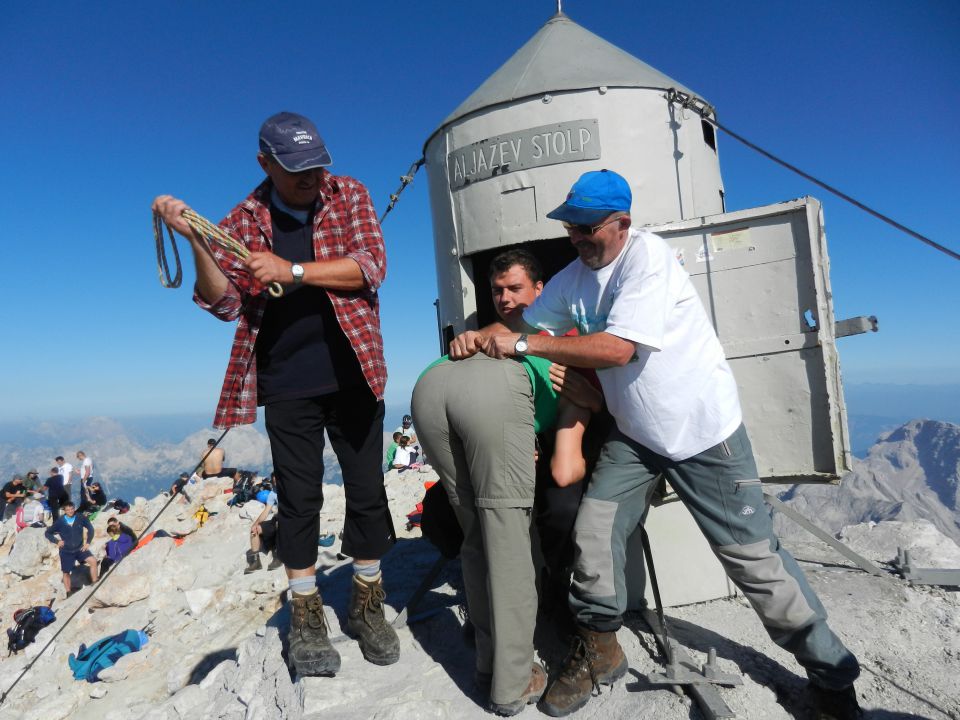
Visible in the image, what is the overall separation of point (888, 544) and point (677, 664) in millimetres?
4641

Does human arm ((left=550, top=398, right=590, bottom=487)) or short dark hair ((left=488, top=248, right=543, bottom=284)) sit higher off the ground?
short dark hair ((left=488, top=248, right=543, bottom=284))

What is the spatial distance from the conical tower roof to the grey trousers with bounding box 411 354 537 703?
223 cm

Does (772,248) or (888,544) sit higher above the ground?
(772,248)

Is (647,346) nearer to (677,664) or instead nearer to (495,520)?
(495,520)

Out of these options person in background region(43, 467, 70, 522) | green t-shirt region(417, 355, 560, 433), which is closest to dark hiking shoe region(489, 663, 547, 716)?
green t-shirt region(417, 355, 560, 433)

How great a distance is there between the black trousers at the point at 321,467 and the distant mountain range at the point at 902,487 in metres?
65.8

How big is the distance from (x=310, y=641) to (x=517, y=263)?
2300 mm

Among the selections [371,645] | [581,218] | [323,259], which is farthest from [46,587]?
[581,218]

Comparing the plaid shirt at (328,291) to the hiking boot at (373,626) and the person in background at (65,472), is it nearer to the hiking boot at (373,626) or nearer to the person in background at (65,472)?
the hiking boot at (373,626)

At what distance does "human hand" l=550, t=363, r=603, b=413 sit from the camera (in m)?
3.00

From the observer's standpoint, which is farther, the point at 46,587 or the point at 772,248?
the point at 46,587

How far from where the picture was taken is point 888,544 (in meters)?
6.17

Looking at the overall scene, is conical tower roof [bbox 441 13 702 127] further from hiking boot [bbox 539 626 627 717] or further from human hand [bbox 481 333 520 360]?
hiking boot [bbox 539 626 627 717]

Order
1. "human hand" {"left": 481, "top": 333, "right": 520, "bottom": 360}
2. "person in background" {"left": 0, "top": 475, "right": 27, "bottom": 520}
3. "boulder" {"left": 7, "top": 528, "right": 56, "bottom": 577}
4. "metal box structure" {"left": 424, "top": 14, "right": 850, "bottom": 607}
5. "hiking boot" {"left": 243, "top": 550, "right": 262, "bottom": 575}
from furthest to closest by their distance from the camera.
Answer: "person in background" {"left": 0, "top": 475, "right": 27, "bottom": 520}, "boulder" {"left": 7, "top": 528, "right": 56, "bottom": 577}, "hiking boot" {"left": 243, "top": 550, "right": 262, "bottom": 575}, "metal box structure" {"left": 424, "top": 14, "right": 850, "bottom": 607}, "human hand" {"left": 481, "top": 333, "right": 520, "bottom": 360}
